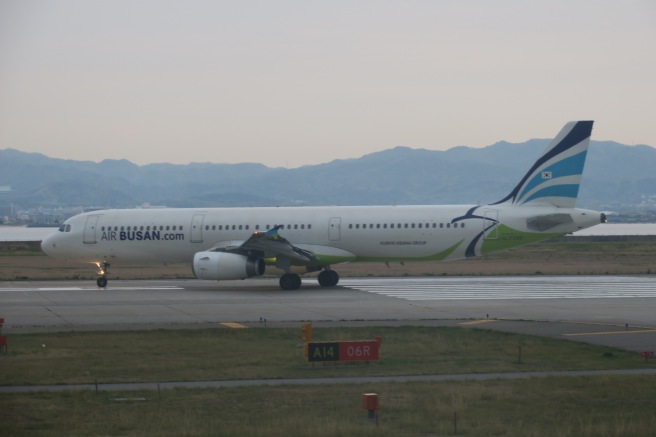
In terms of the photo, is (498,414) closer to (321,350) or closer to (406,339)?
(321,350)

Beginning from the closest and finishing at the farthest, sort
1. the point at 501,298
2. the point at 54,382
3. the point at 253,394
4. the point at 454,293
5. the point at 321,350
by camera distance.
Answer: the point at 253,394
the point at 54,382
the point at 321,350
the point at 501,298
the point at 454,293

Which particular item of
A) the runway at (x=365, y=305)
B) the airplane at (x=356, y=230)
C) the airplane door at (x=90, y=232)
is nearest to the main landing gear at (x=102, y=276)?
the airplane at (x=356, y=230)

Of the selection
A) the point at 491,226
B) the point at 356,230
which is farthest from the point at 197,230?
the point at 491,226

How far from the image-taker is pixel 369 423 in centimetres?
1513

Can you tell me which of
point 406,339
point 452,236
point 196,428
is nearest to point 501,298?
point 452,236

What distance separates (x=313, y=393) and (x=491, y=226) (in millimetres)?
24550

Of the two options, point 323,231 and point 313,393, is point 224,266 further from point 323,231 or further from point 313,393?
point 313,393

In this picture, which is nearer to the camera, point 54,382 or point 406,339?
point 54,382

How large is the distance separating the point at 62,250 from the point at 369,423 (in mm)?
34107

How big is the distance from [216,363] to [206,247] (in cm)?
2331

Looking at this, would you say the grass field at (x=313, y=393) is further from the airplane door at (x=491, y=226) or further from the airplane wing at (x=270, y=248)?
the airplane door at (x=491, y=226)

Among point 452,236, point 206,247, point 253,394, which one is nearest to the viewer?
point 253,394

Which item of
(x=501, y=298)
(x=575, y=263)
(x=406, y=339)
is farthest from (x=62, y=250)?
(x=575, y=263)

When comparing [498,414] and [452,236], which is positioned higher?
[452,236]
